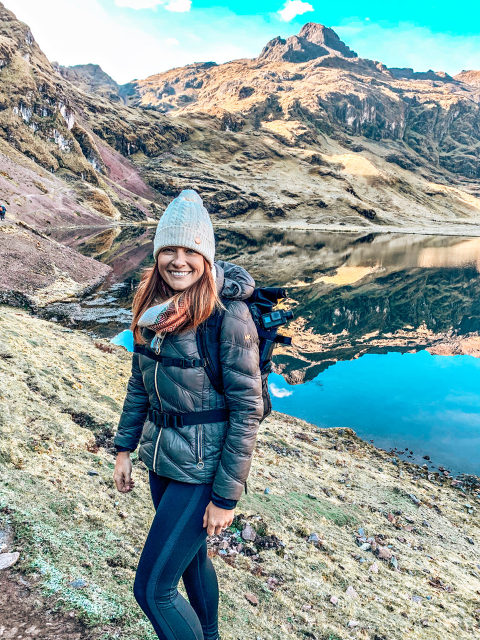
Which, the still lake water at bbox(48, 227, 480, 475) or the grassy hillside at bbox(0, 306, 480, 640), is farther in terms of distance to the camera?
the still lake water at bbox(48, 227, 480, 475)

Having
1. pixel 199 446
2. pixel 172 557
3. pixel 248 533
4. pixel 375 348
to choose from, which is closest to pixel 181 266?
pixel 199 446

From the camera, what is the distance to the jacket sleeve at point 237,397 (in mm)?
3541

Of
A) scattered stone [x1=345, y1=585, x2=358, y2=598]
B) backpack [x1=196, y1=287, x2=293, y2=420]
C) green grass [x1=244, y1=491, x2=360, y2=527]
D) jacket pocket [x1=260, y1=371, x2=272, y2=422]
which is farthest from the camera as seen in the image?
green grass [x1=244, y1=491, x2=360, y2=527]

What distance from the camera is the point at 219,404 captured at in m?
3.73

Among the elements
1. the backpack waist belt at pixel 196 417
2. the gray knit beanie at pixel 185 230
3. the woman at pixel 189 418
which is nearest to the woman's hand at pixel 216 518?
the woman at pixel 189 418

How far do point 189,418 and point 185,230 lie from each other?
6.04 feet

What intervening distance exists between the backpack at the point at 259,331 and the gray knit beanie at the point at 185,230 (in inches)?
24.9

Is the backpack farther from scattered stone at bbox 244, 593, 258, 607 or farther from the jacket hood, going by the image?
scattered stone at bbox 244, 593, 258, 607

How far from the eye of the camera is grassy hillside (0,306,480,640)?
5.27 meters

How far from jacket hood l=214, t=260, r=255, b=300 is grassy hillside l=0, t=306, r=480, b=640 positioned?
13.2 ft

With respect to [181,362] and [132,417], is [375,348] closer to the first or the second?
[132,417]

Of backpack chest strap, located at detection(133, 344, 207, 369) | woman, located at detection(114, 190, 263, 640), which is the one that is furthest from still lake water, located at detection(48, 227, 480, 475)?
backpack chest strap, located at detection(133, 344, 207, 369)

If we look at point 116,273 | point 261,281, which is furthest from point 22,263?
point 261,281

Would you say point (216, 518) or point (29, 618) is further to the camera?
point (29, 618)
